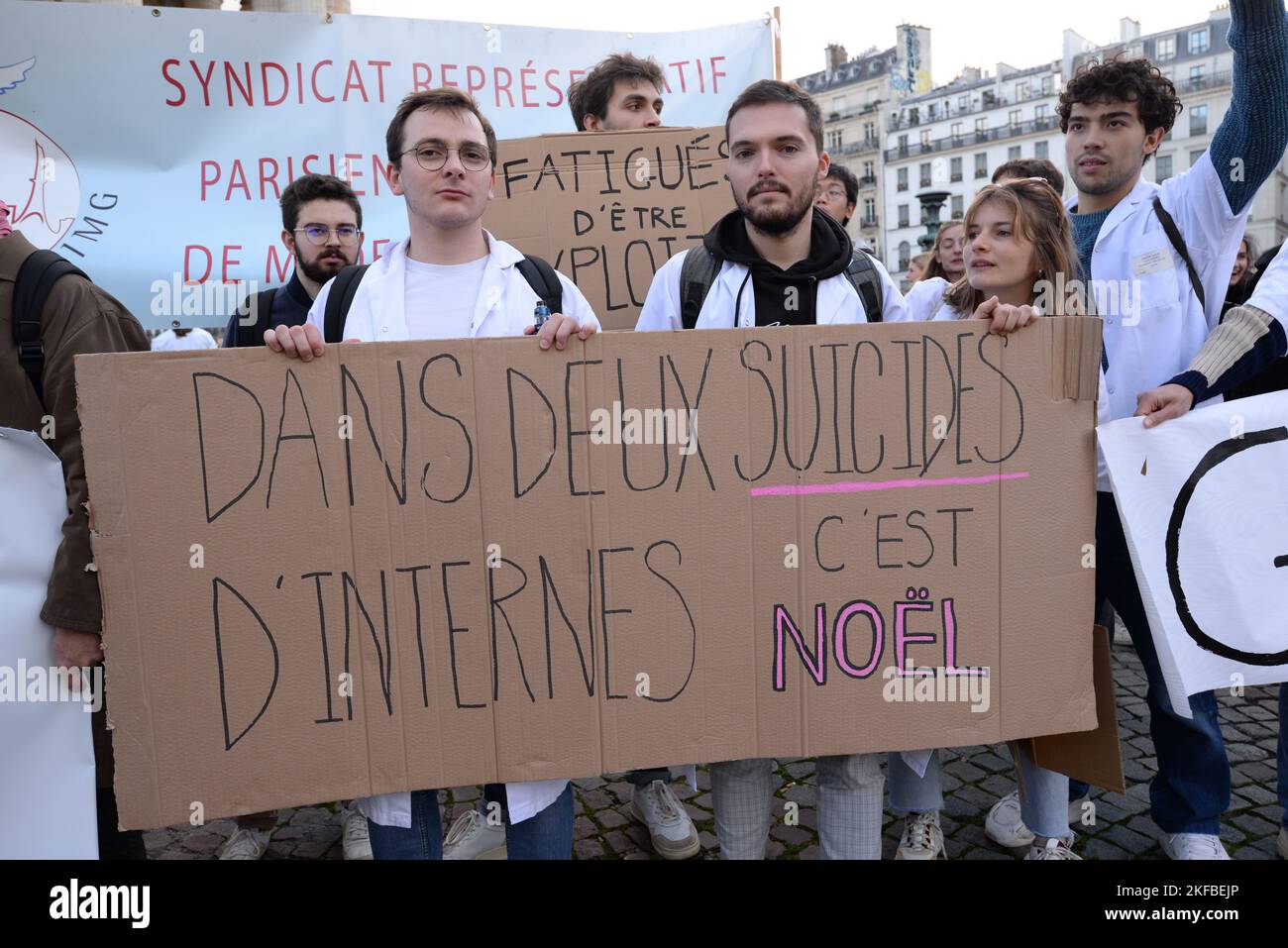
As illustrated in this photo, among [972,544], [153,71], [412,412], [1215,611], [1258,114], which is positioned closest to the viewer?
[412,412]

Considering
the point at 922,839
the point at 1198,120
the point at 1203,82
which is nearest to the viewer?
the point at 922,839

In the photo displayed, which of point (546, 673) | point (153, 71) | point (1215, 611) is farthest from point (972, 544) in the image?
point (153, 71)

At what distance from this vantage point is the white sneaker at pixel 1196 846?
2.88 metres

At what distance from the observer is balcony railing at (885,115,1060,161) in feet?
238

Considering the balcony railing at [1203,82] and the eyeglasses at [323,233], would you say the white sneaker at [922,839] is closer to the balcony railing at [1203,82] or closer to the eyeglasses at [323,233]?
the eyeglasses at [323,233]

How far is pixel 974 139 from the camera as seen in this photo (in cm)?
7744

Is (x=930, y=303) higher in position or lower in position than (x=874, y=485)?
higher

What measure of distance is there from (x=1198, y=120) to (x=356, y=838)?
79.5m

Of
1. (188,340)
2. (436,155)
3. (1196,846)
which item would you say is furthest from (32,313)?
(188,340)

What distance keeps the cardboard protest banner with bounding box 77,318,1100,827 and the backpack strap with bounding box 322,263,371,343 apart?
1.36 feet

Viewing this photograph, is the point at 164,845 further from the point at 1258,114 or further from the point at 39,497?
the point at 1258,114

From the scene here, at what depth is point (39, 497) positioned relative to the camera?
2.20 m

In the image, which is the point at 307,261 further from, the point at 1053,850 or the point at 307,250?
the point at 1053,850

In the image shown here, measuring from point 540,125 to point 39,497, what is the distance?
3.32m
